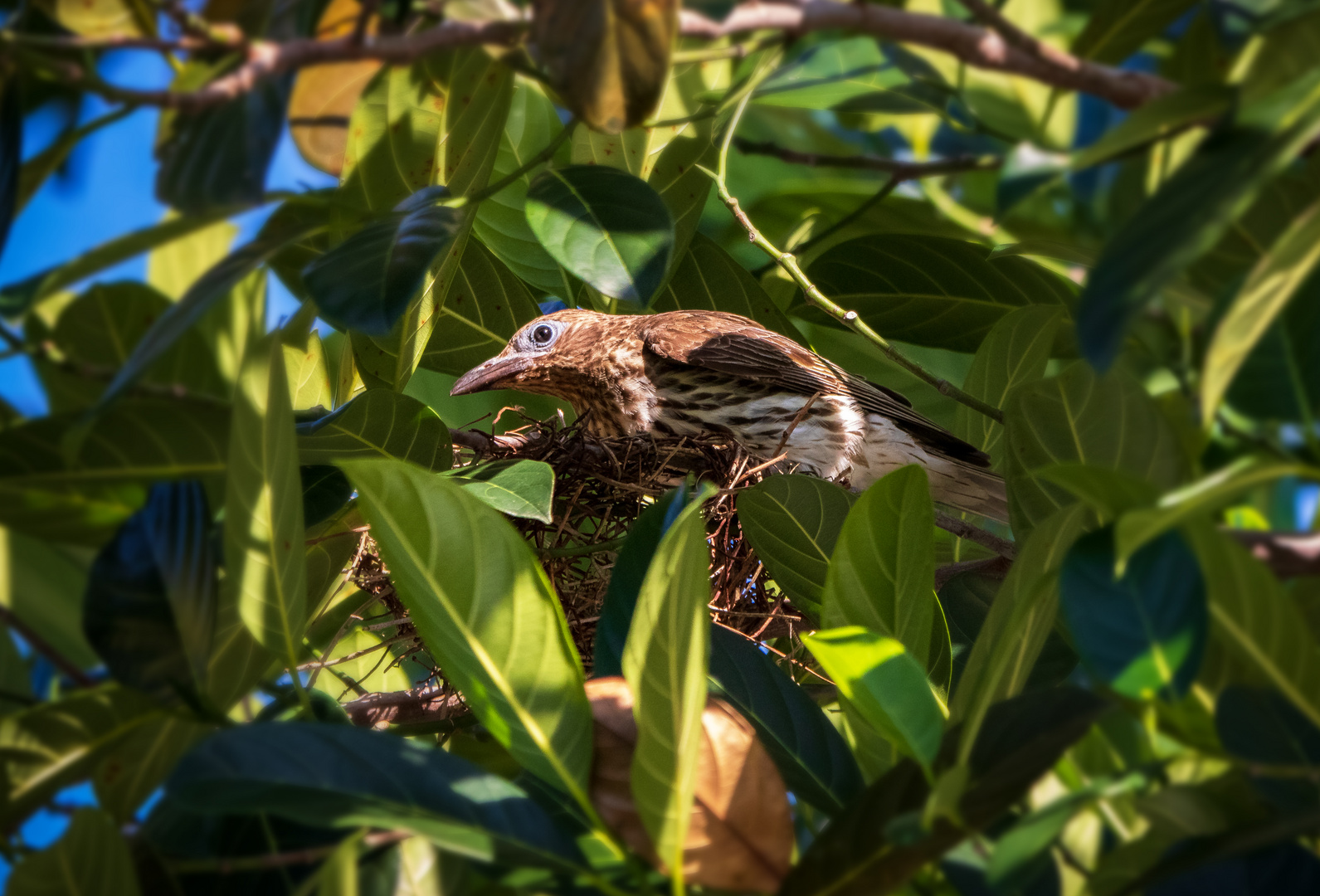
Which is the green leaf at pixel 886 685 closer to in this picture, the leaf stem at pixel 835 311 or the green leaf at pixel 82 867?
the green leaf at pixel 82 867

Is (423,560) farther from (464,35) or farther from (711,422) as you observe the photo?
(711,422)

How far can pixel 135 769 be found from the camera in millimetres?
1264

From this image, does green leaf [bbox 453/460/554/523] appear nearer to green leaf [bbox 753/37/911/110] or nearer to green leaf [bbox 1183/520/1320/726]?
green leaf [bbox 753/37/911/110]

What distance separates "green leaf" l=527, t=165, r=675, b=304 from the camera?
1.51 metres

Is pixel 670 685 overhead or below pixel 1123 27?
below

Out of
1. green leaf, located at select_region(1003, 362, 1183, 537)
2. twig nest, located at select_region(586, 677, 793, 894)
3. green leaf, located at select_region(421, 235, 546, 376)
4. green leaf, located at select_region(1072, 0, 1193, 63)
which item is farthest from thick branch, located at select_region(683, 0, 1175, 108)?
green leaf, located at select_region(421, 235, 546, 376)

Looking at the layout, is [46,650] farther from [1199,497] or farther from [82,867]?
[1199,497]

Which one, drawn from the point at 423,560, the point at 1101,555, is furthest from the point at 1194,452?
the point at 423,560

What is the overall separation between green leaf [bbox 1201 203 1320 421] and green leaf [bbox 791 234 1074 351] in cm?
124

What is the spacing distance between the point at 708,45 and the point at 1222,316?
0.72m

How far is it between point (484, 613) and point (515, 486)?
0.40m

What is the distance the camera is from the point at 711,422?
353 cm

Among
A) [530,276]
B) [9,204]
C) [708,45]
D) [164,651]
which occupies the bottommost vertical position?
[530,276]

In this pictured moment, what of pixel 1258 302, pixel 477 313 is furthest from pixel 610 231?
pixel 477 313
